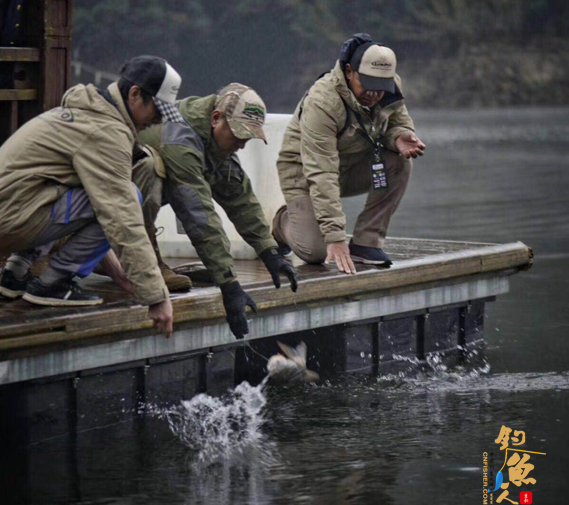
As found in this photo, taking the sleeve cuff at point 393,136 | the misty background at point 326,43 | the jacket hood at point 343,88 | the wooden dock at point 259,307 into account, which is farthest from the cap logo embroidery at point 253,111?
the misty background at point 326,43

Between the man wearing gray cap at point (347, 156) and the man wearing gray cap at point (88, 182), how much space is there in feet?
5.21

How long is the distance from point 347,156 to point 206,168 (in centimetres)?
144

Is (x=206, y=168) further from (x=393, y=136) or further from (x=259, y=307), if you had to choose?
(x=393, y=136)

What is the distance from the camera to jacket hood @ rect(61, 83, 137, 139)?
17.8ft

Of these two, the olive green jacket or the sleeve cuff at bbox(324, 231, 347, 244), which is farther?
the sleeve cuff at bbox(324, 231, 347, 244)

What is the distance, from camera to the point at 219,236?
19.5 ft

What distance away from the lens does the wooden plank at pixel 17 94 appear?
699 cm

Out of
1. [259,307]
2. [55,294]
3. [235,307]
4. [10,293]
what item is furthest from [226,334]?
[10,293]

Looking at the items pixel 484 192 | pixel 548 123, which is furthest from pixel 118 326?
pixel 548 123

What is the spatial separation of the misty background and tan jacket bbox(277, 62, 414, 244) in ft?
126

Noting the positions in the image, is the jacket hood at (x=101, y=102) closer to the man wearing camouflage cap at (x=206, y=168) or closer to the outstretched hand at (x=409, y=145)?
the man wearing camouflage cap at (x=206, y=168)

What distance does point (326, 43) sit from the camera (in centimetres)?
5119

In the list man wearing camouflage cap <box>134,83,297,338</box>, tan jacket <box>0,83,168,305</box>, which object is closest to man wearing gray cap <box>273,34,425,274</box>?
man wearing camouflage cap <box>134,83,297,338</box>

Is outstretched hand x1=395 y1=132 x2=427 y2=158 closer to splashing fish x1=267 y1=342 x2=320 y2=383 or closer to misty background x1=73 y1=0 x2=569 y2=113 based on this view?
splashing fish x1=267 y1=342 x2=320 y2=383
